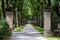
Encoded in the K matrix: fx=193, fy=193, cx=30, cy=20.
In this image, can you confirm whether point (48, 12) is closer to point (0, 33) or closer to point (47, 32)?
point (47, 32)

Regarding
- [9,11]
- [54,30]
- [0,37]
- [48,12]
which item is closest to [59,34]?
[54,30]

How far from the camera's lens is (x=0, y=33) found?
15.5 m

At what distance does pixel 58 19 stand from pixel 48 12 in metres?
1.52

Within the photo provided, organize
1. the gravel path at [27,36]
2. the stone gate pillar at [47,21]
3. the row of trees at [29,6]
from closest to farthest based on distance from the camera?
the gravel path at [27,36]
the stone gate pillar at [47,21]
the row of trees at [29,6]

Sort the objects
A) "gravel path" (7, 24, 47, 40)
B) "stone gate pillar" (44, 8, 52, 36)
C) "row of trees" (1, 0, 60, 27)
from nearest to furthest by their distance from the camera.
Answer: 1. "gravel path" (7, 24, 47, 40)
2. "stone gate pillar" (44, 8, 52, 36)
3. "row of trees" (1, 0, 60, 27)

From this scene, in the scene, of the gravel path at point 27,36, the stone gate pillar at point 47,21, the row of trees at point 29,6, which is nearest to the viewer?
the gravel path at point 27,36

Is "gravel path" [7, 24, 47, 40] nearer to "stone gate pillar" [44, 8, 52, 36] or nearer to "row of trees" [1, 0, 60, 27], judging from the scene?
"stone gate pillar" [44, 8, 52, 36]

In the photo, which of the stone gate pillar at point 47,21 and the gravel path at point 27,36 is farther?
the stone gate pillar at point 47,21

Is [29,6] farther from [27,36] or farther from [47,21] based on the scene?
[47,21]

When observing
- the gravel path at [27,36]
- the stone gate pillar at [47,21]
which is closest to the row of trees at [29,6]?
the gravel path at [27,36]

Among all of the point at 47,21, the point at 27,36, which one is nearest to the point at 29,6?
the point at 27,36

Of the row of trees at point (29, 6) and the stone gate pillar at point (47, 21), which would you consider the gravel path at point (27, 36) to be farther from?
the row of trees at point (29, 6)

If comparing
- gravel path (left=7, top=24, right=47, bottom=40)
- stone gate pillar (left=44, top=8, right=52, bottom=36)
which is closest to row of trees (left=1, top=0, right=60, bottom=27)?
gravel path (left=7, top=24, right=47, bottom=40)

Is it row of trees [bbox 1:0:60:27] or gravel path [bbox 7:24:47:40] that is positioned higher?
row of trees [bbox 1:0:60:27]
